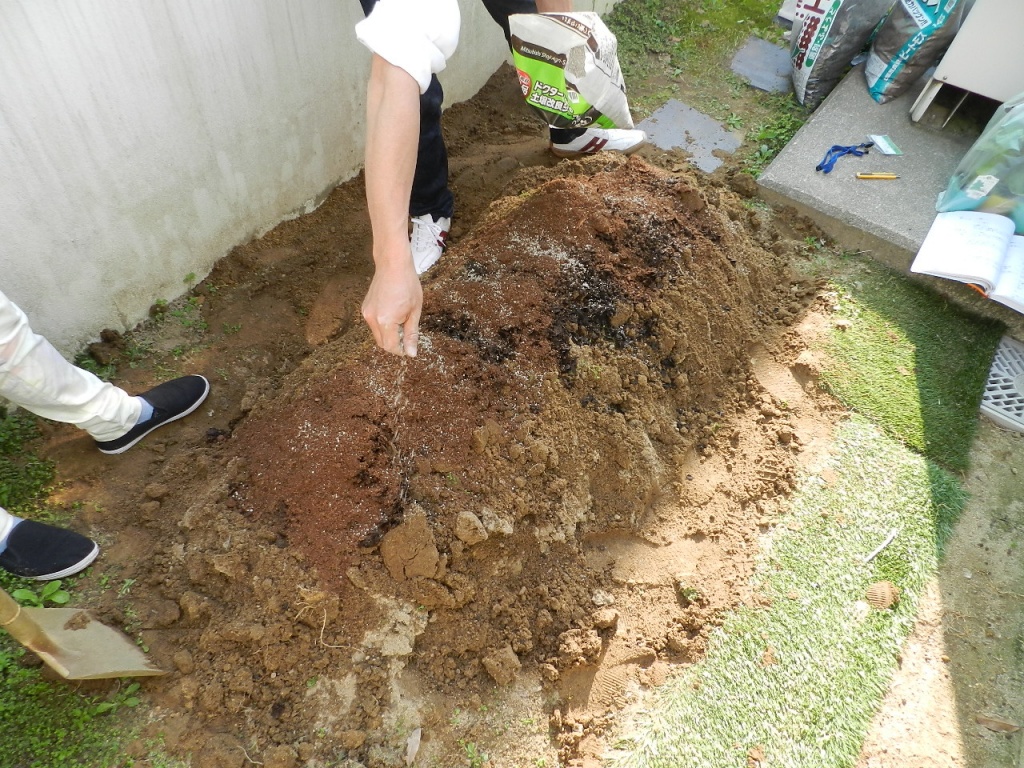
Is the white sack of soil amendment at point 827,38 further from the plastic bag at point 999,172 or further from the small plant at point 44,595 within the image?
the small plant at point 44,595

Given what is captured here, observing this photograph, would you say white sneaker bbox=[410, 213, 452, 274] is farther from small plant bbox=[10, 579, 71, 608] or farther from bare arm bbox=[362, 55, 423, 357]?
small plant bbox=[10, 579, 71, 608]

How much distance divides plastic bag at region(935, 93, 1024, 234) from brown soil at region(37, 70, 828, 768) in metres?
1.02

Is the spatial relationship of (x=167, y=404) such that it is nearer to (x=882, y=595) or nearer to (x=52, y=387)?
(x=52, y=387)

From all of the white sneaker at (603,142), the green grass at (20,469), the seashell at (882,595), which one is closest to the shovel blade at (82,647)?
the green grass at (20,469)

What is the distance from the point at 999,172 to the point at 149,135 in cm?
352

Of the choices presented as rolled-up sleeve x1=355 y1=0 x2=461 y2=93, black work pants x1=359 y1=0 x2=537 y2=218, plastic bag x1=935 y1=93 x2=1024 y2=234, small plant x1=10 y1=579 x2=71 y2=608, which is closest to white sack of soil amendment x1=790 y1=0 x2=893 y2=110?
plastic bag x1=935 y1=93 x2=1024 y2=234

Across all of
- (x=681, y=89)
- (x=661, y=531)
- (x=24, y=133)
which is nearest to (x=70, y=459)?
(x=24, y=133)

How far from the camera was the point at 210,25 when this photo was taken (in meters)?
2.27

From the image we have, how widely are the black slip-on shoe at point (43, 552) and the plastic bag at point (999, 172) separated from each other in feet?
12.4

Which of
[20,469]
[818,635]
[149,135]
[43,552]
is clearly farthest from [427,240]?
[818,635]

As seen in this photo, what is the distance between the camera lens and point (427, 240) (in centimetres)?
285

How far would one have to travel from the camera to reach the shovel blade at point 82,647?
155cm

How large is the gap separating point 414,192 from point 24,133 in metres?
1.36

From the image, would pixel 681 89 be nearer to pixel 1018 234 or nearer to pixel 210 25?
pixel 1018 234
